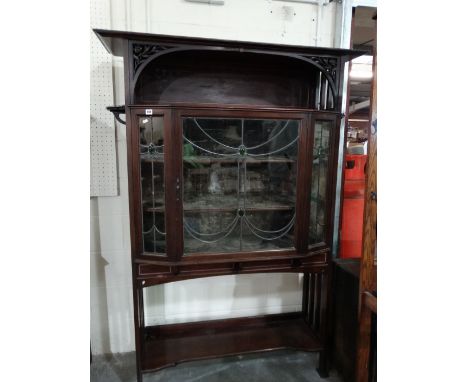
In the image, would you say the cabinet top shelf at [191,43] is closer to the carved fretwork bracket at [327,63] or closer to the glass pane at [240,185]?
the carved fretwork bracket at [327,63]

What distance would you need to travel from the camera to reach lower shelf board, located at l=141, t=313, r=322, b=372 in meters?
1.77

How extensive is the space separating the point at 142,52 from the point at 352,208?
6.45 ft

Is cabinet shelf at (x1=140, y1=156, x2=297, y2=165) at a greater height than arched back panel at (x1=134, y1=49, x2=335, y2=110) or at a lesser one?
lesser

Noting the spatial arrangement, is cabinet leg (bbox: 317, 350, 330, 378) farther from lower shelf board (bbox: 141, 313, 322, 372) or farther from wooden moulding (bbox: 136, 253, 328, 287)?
wooden moulding (bbox: 136, 253, 328, 287)

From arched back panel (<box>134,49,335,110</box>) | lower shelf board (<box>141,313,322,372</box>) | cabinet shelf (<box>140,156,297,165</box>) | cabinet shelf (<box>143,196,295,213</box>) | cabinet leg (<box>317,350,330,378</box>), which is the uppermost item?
arched back panel (<box>134,49,335,110</box>)

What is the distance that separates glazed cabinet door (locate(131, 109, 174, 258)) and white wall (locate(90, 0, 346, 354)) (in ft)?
1.41

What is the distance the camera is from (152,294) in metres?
2.02

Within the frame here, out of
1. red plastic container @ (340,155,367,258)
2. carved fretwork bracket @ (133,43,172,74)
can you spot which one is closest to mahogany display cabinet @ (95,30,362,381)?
carved fretwork bracket @ (133,43,172,74)

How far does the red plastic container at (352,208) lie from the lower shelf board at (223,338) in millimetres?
722

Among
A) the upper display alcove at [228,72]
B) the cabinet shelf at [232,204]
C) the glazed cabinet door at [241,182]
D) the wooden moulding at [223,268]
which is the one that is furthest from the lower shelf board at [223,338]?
the upper display alcove at [228,72]

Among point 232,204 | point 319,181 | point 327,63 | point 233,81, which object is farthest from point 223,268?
point 327,63

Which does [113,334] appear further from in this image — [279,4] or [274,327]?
[279,4]

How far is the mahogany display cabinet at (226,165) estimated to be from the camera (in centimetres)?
148
